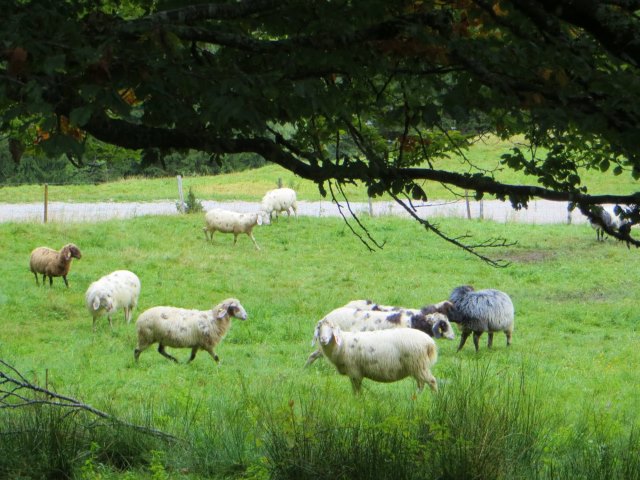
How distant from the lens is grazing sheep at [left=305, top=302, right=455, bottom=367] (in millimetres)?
12500

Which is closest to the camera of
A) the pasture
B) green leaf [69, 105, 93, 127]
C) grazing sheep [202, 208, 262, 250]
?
green leaf [69, 105, 93, 127]

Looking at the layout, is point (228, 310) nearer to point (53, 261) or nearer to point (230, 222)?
point (53, 261)

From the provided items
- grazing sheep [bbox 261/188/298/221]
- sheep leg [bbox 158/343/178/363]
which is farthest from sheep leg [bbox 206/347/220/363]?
grazing sheep [bbox 261/188/298/221]

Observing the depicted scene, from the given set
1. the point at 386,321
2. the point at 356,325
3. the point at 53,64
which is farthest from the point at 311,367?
the point at 53,64

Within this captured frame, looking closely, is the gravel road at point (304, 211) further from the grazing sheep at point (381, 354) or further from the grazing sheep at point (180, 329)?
the grazing sheep at point (381, 354)

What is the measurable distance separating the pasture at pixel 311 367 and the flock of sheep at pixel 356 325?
322mm

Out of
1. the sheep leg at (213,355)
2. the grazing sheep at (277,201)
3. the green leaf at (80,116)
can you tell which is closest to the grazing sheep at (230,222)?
the grazing sheep at (277,201)

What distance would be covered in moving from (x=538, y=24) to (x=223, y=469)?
3248 millimetres

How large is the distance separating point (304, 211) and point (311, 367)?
21013 millimetres

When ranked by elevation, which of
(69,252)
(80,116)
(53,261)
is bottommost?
(53,261)

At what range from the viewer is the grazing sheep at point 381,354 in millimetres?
10164

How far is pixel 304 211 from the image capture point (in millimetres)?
32844

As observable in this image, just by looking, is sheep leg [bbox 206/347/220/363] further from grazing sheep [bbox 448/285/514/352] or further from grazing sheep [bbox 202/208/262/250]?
grazing sheep [bbox 202/208/262/250]

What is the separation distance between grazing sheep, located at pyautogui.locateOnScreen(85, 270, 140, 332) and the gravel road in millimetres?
11872
